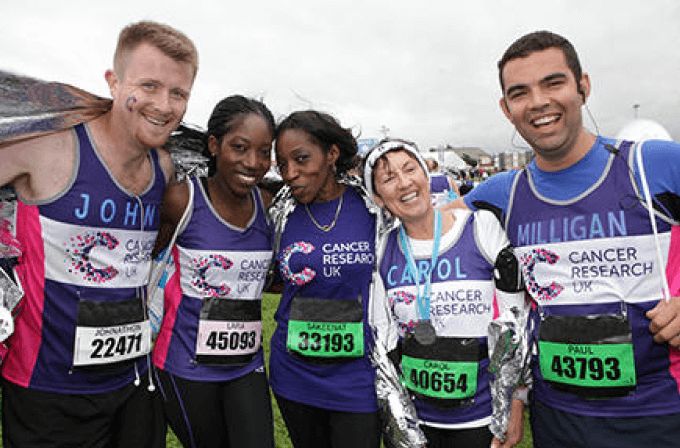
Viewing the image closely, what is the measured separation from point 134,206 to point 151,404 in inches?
41.7

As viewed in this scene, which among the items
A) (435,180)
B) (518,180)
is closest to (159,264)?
(518,180)

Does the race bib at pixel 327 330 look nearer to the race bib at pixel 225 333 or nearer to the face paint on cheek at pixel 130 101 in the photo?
the race bib at pixel 225 333

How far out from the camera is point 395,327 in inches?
83.8

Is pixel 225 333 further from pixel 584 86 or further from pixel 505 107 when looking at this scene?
pixel 584 86

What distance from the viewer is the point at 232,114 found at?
2596mm

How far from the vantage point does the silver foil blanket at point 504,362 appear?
1.88 metres

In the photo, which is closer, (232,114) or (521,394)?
(521,394)

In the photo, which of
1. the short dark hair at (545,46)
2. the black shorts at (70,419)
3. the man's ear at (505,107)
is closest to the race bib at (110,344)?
the black shorts at (70,419)

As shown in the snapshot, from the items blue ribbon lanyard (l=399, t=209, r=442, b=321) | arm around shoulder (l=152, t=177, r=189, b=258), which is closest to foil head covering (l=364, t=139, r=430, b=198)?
blue ribbon lanyard (l=399, t=209, r=442, b=321)

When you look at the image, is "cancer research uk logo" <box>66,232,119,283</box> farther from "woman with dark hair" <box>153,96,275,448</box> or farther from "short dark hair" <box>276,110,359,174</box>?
"short dark hair" <box>276,110,359,174</box>

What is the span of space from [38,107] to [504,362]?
231cm

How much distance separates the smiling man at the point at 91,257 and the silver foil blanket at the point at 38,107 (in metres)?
0.05

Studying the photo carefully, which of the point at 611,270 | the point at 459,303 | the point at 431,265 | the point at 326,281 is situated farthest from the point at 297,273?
the point at 611,270

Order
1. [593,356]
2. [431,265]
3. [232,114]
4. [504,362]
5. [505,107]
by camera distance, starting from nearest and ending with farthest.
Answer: [593,356] < [504,362] < [431,265] < [505,107] < [232,114]
